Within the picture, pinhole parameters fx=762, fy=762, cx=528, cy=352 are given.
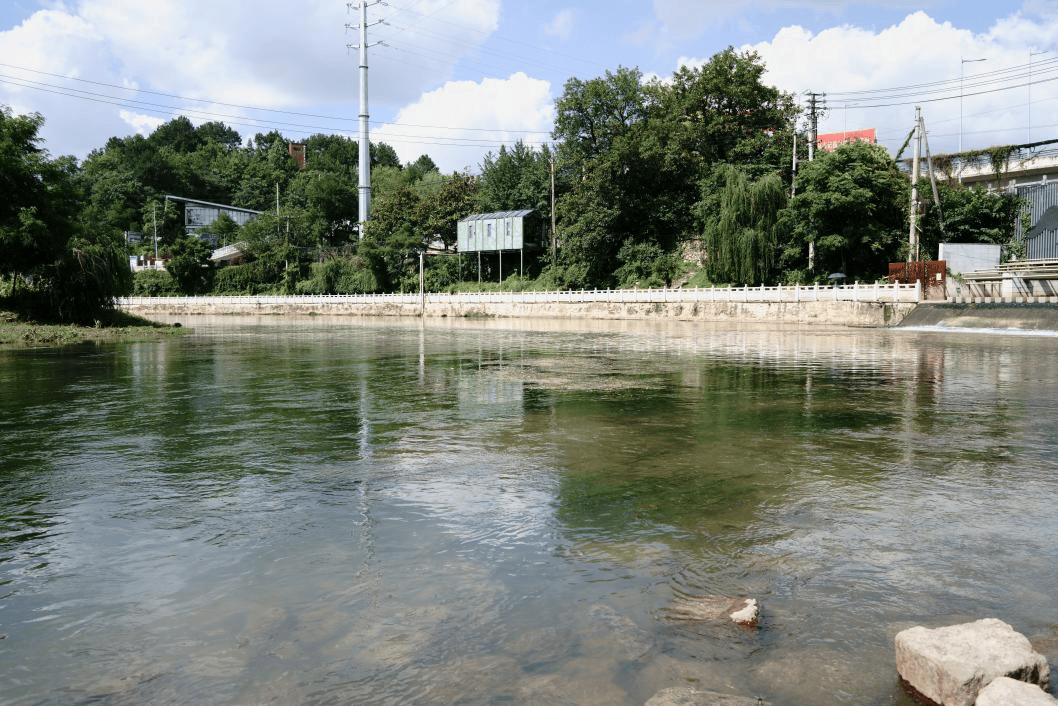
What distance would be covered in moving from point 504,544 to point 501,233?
68.9 metres

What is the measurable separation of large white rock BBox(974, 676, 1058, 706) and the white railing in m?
39.8

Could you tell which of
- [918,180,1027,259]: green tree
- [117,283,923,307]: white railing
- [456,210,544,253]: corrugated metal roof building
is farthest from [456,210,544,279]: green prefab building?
[918,180,1027,259]: green tree

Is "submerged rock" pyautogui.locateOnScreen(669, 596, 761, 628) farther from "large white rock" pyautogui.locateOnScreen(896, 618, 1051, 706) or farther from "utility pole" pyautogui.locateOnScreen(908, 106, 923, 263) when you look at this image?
"utility pole" pyautogui.locateOnScreen(908, 106, 923, 263)

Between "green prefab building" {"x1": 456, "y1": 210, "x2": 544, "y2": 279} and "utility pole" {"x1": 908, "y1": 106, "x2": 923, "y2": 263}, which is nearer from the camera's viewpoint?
Result: "utility pole" {"x1": 908, "y1": 106, "x2": 923, "y2": 263}

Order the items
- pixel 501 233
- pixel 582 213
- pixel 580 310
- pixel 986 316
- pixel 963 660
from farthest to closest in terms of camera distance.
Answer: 1. pixel 501 233
2. pixel 582 213
3. pixel 580 310
4. pixel 986 316
5. pixel 963 660

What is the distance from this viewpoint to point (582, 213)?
67.5 m

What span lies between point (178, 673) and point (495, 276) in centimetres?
7474

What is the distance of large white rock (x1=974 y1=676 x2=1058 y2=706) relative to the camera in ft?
10.6

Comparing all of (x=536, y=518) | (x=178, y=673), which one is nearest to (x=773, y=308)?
(x=536, y=518)

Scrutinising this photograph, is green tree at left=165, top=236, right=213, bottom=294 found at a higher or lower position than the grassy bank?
higher

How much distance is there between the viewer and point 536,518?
6695 mm

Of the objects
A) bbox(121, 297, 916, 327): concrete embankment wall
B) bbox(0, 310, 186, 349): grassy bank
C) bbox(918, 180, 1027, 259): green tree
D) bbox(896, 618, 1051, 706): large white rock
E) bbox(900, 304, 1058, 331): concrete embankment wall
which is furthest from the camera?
bbox(918, 180, 1027, 259): green tree

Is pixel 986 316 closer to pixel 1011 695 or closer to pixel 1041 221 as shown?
pixel 1041 221

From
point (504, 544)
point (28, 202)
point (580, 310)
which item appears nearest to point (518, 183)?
point (580, 310)
